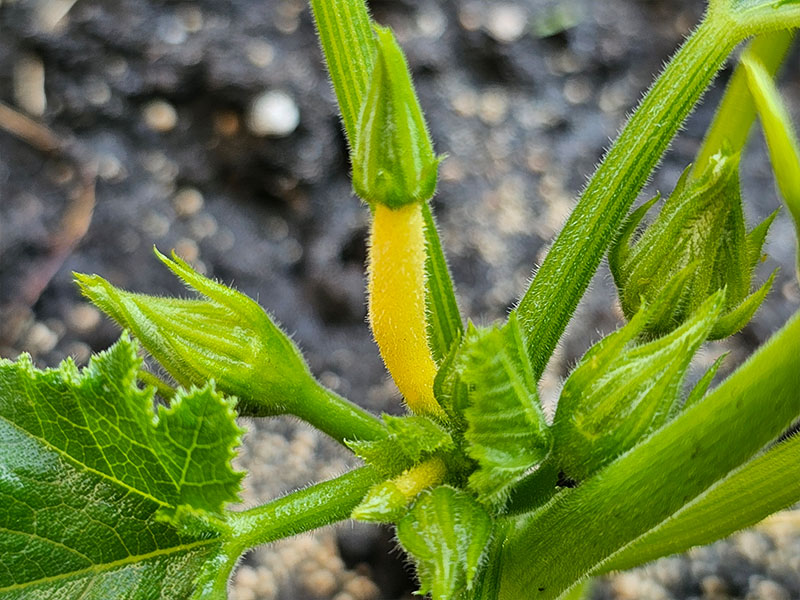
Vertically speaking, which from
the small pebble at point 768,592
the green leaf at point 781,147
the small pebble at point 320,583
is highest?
the green leaf at point 781,147

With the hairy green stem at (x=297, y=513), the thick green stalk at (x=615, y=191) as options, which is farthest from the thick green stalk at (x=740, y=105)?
the hairy green stem at (x=297, y=513)

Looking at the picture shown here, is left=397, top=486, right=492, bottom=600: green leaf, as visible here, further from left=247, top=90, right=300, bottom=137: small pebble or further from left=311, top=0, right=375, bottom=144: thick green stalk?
left=247, top=90, right=300, bottom=137: small pebble

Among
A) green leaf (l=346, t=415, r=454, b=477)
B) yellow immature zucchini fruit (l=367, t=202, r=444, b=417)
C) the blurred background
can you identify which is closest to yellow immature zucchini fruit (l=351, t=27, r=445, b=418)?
yellow immature zucchini fruit (l=367, t=202, r=444, b=417)

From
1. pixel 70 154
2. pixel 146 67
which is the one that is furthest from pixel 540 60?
pixel 70 154

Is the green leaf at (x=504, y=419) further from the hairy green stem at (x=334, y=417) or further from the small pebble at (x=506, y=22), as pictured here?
the small pebble at (x=506, y=22)

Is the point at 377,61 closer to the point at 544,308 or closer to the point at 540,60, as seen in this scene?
the point at 544,308

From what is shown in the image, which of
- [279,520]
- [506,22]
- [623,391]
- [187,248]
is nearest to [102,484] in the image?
[279,520]
